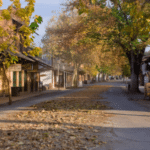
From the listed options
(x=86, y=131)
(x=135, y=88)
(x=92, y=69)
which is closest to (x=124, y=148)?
(x=86, y=131)

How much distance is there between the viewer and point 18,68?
1833 cm

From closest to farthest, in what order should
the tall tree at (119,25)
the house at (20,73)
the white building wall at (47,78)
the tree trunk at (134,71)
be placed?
1. the house at (20,73)
2. the tall tree at (119,25)
3. the tree trunk at (134,71)
4. the white building wall at (47,78)

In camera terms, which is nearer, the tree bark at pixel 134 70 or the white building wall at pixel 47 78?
the tree bark at pixel 134 70

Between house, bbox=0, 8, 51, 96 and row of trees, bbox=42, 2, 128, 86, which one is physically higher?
row of trees, bbox=42, 2, 128, 86

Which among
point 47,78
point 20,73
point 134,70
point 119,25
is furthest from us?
point 47,78

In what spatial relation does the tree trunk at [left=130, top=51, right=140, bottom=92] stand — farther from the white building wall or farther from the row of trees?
the white building wall

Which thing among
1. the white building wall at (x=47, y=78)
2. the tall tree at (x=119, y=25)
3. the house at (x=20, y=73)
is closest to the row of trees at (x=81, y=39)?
the tall tree at (x=119, y=25)

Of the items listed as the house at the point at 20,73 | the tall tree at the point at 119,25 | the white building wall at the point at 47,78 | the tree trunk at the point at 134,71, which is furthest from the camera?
the white building wall at the point at 47,78

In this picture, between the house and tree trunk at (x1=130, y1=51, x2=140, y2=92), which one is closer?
the house

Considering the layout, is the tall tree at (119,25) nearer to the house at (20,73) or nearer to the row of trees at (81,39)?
the row of trees at (81,39)

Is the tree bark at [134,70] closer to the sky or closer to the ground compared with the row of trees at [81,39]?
closer to the ground

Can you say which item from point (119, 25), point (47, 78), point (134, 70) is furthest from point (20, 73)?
point (47, 78)

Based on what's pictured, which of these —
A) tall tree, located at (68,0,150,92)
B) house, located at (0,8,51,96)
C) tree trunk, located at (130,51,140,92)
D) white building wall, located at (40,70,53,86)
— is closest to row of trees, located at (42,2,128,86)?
tall tree, located at (68,0,150,92)

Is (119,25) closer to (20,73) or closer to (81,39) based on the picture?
(81,39)
